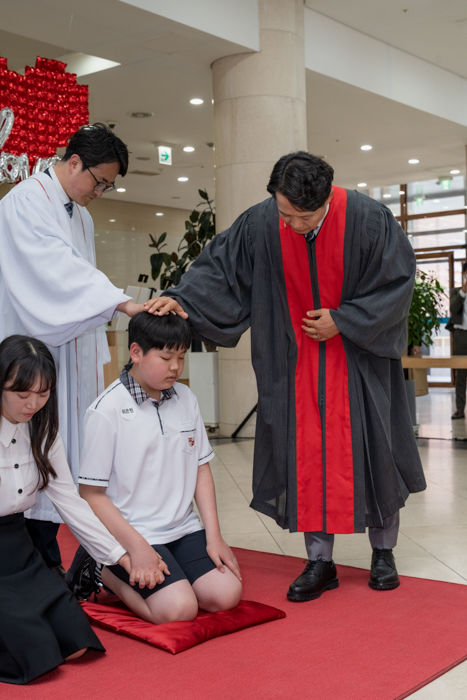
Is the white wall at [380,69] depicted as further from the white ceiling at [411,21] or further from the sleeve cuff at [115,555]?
the sleeve cuff at [115,555]

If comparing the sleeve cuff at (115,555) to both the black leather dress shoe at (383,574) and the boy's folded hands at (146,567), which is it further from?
the black leather dress shoe at (383,574)

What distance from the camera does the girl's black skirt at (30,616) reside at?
186cm

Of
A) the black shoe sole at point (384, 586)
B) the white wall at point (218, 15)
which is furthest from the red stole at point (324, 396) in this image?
the white wall at point (218, 15)

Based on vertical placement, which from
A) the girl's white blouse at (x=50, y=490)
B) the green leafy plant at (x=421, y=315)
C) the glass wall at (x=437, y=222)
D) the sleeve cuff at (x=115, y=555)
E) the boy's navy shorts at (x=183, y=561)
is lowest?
the boy's navy shorts at (x=183, y=561)

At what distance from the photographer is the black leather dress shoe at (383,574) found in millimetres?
2598

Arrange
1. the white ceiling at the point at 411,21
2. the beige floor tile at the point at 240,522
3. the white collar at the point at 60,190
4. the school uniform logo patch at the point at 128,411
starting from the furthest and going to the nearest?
1. the white ceiling at the point at 411,21
2. the beige floor tile at the point at 240,522
3. the white collar at the point at 60,190
4. the school uniform logo patch at the point at 128,411

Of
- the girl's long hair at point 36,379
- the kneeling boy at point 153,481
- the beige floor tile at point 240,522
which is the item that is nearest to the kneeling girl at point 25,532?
the girl's long hair at point 36,379

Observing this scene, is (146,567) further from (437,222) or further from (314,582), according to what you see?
(437,222)

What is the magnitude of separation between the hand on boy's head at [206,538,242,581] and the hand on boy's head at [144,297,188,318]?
740mm

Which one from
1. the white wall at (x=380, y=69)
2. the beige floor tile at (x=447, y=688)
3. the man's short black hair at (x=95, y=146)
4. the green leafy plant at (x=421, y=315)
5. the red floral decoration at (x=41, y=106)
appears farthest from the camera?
the white wall at (x=380, y=69)

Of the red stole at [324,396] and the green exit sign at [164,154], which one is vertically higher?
the green exit sign at [164,154]

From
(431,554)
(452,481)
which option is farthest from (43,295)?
(452,481)

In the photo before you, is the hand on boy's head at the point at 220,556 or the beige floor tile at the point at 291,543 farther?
the beige floor tile at the point at 291,543

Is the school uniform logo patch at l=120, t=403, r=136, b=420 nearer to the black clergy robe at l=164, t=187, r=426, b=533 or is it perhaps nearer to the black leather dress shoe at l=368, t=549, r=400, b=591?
the black clergy robe at l=164, t=187, r=426, b=533
